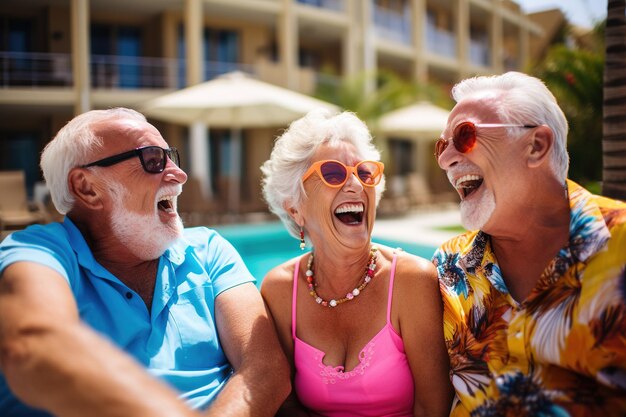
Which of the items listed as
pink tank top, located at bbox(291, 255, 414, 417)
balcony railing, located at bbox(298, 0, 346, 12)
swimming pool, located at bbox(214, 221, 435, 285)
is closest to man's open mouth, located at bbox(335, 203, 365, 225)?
pink tank top, located at bbox(291, 255, 414, 417)

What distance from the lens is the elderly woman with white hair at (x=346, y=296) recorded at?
2287 mm

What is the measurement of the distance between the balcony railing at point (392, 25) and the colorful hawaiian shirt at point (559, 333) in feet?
75.9

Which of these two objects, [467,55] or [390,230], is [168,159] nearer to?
[390,230]

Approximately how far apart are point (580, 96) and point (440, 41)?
2044 cm

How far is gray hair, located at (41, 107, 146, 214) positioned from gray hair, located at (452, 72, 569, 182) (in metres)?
1.76

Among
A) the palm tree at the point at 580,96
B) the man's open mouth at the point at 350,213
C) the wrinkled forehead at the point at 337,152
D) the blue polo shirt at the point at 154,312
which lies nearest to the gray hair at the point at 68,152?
the blue polo shirt at the point at 154,312

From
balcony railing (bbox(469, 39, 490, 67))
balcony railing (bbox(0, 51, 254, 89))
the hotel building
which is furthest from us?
balcony railing (bbox(469, 39, 490, 67))

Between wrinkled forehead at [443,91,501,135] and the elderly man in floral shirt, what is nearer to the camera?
the elderly man in floral shirt

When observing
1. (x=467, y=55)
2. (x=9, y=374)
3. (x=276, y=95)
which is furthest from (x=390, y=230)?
(x=467, y=55)

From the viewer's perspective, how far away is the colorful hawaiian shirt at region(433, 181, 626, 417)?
167 cm

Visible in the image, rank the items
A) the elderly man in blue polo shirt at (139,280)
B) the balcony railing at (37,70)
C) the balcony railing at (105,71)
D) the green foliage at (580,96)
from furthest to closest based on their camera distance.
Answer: the balcony railing at (105,71)
the balcony railing at (37,70)
the green foliage at (580,96)
the elderly man in blue polo shirt at (139,280)

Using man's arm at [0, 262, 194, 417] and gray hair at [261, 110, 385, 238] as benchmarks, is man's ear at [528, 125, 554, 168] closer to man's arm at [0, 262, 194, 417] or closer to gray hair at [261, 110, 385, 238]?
gray hair at [261, 110, 385, 238]

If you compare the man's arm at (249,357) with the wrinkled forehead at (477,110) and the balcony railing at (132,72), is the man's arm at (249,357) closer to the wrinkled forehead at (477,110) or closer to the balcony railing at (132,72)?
the wrinkled forehead at (477,110)

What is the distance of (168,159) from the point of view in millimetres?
2586
